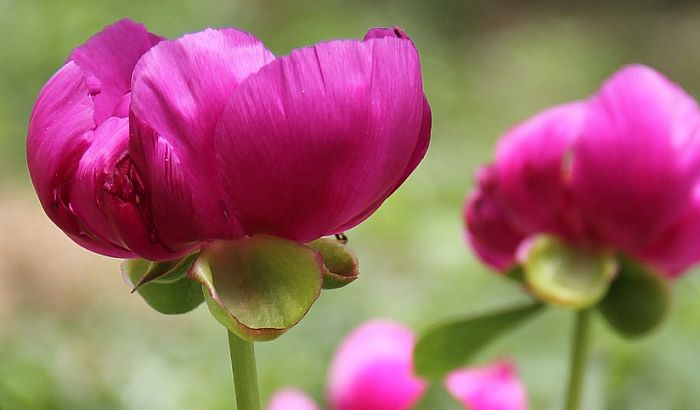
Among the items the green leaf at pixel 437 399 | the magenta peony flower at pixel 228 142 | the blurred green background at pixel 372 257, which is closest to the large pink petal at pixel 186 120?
the magenta peony flower at pixel 228 142

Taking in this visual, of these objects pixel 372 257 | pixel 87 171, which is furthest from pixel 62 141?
pixel 372 257

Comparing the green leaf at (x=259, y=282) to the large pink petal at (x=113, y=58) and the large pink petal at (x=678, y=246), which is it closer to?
the large pink petal at (x=113, y=58)

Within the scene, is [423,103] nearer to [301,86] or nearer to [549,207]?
[301,86]

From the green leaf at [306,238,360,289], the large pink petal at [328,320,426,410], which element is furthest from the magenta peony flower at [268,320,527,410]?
the green leaf at [306,238,360,289]

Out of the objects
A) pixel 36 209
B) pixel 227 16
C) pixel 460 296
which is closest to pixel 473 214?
pixel 460 296

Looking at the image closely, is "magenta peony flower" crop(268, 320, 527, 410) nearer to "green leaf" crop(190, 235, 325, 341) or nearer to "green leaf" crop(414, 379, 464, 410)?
"green leaf" crop(414, 379, 464, 410)
